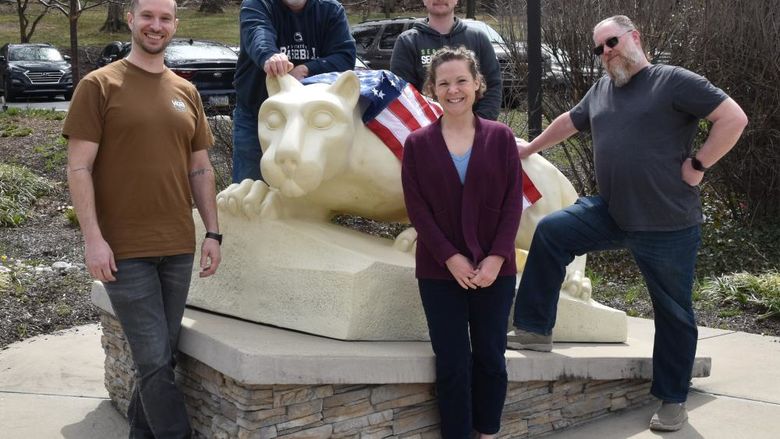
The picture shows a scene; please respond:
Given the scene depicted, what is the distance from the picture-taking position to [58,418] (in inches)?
163

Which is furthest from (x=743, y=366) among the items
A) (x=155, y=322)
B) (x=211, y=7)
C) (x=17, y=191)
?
(x=211, y=7)

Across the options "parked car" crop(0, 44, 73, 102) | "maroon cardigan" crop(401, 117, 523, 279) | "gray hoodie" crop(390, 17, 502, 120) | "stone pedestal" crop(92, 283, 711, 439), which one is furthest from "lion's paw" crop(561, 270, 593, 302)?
"parked car" crop(0, 44, 73, 102)

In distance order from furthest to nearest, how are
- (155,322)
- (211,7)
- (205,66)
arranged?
(211,7) < (205,66) < (155,322)

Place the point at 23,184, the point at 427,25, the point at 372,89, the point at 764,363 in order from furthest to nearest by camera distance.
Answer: the point at 23,184
the point at 764,363
the point at 427,25
the point at 372,89

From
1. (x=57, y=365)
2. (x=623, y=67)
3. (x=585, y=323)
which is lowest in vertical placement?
(x=57, y=365)

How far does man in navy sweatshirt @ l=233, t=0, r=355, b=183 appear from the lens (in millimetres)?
4039

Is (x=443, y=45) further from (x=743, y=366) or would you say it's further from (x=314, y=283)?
(x=743, y=366)

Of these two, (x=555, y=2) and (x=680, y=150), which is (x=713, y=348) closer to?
(x=680, y=150)

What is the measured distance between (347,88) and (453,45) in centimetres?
89

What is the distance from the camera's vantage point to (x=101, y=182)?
308 centimetres

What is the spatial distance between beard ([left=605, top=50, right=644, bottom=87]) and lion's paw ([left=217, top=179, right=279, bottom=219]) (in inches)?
61.0

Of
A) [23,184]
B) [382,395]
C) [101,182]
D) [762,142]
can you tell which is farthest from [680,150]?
[23,184]

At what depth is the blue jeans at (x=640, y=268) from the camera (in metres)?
3.79

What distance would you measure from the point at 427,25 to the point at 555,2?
4.22 metres
